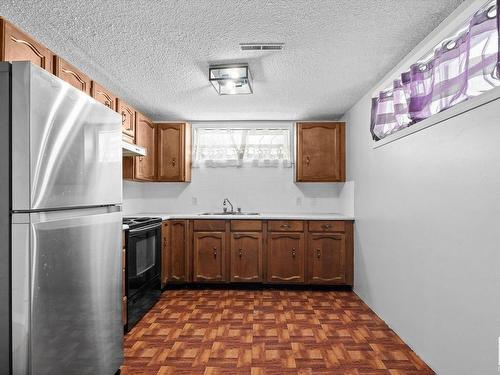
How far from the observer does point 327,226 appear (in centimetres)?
395

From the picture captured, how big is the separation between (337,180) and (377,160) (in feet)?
4.10

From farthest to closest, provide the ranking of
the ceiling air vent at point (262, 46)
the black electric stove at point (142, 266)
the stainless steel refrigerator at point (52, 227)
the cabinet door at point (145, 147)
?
the cabinet door at point (145, 147) → the black electric stove at point (142, 266) → the ceiling air vent at point (262, 46) → the stainless steel refrigerator at point (52, 227)

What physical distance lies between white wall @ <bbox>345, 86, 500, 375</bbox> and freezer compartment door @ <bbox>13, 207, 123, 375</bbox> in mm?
1936

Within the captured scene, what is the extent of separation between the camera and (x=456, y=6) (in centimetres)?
184

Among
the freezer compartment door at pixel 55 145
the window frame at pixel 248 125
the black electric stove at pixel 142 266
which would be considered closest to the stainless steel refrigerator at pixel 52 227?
the freezer compartment door at pixel 55 145

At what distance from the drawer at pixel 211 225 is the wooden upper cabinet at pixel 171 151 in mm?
712

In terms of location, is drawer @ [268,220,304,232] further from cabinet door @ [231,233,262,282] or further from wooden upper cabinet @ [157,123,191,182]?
wooden upper cabinet @ [157,123,191,182]

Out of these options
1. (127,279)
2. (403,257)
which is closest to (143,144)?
(127,279)

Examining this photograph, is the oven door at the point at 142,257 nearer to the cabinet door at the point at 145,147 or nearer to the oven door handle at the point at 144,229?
the oven door handle at the point at 144,229

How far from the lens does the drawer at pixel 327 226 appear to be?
393 centimetres

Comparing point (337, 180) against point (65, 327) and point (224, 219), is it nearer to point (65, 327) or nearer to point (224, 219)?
point (224, 219)

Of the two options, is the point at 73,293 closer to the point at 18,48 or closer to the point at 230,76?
the point at 18,48

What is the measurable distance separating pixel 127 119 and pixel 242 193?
1891 millimetres

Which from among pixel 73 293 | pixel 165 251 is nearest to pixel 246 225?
pixel 165 251
